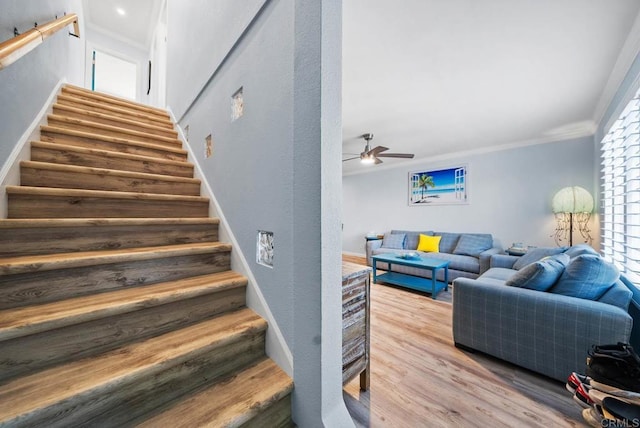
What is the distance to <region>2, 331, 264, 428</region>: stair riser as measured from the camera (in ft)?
2.28

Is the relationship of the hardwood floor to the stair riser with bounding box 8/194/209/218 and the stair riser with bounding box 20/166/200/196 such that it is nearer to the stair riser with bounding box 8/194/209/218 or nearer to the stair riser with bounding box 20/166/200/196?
the stair riser with bounding box 8/194/209/218

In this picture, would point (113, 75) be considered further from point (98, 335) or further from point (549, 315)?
point (549, 315)

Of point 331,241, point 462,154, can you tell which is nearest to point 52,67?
point 331,241

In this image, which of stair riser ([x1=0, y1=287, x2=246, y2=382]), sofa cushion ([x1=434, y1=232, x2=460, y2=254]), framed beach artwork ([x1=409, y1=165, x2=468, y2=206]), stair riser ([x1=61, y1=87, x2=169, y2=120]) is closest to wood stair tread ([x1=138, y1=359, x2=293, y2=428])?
stair riser ([x1=0, y1=287, x2=246, y2=382])

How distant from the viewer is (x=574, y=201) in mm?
3211

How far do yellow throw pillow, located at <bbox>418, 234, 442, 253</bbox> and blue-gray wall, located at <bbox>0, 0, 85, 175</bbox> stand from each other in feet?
17.3

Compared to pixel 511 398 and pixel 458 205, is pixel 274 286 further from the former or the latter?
pixel 458 205

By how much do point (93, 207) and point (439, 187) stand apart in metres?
5.48

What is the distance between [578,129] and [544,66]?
2423 mm

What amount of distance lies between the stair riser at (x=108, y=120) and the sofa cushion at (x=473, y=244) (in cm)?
486

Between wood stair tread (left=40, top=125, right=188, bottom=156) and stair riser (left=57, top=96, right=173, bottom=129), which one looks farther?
stair riser (left=57, top=96, right=173, bottom=129)

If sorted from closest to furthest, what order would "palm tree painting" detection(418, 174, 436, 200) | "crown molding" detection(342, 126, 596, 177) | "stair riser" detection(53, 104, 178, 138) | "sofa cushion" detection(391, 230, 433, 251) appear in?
"stair riser" detection(53, 104, 178, 138) → "crown molding" detection(342, 126, 596, 177) → "sofa cushion" detection(391, 230, 433, 251) → "palm tree painting" detection(418, 174, 436, 200)

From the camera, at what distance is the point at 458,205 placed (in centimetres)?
487

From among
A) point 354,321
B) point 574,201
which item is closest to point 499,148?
point 574,201
